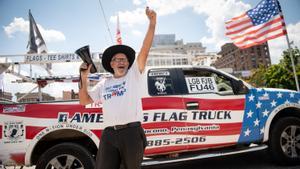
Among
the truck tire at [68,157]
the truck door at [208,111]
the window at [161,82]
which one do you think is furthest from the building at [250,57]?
the truck tire at [68,157]

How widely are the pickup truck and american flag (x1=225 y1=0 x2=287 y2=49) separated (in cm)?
372

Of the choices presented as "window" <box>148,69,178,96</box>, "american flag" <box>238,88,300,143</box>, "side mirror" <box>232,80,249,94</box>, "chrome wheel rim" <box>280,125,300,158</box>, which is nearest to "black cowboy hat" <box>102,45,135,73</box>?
"window" <box>148,69,178,96</box>

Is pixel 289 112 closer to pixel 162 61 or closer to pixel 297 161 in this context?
pixel 297 161

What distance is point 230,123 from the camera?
13.5 feet

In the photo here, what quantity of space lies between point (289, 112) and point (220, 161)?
1.69m

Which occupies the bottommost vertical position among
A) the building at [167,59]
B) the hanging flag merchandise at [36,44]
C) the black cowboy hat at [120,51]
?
the black cowboy hat at [120,51]

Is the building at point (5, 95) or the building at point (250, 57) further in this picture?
the building at point (250, 57)

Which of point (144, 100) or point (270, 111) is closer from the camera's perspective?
point (144, 100)

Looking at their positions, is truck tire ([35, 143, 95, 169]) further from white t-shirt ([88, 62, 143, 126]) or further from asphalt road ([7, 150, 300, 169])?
asphalt road ([7, 150, 300, 169])

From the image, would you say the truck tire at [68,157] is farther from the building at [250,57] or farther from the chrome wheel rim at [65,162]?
the building at [250,57]

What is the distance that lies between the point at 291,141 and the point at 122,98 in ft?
12.0

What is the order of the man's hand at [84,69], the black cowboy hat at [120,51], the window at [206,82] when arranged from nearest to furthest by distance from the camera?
1. the man's hand at [84,69]
2. the black cowboy hat at [120,51]
3. the window at [206,82]

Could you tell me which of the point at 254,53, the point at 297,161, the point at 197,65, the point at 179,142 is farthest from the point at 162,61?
the point at 254,53

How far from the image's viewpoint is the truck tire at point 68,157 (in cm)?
338
